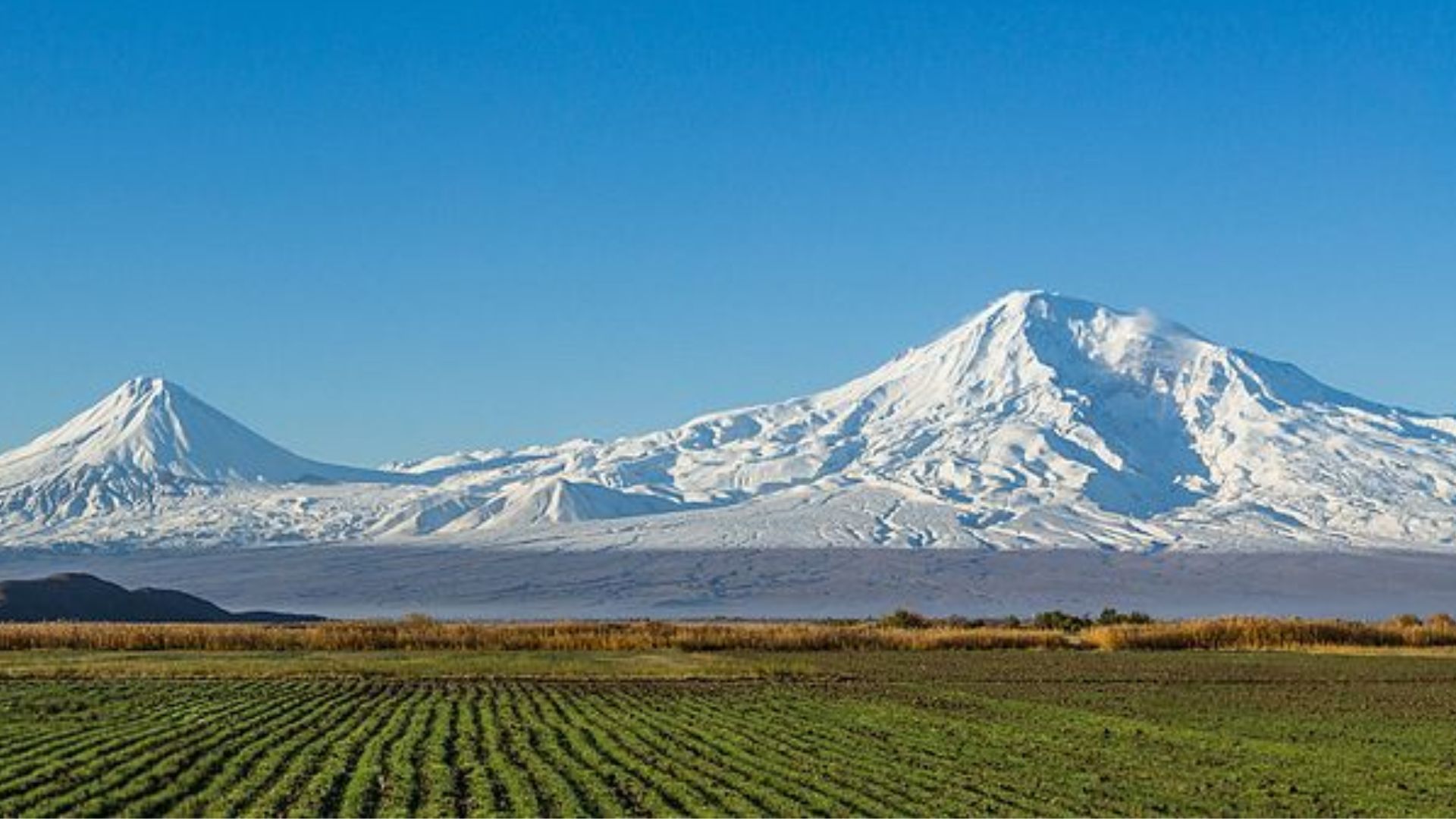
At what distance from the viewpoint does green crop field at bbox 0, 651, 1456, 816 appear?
909 inches

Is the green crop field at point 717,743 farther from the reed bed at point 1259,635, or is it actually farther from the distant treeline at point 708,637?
the reed bed at point 1259,635

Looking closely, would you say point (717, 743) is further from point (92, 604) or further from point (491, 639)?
point (92, 604)

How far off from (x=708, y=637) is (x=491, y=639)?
7.84 metres

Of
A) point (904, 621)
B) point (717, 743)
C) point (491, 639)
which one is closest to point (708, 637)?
point (491, 639)

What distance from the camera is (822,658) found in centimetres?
6284

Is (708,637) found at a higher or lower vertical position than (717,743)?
higher

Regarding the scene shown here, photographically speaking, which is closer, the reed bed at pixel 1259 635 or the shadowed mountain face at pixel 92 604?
the reed bed at pixel 1259 635

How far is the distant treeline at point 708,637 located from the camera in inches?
2798

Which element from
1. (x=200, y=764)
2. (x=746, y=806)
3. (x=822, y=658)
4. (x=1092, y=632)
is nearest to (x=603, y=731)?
(x=200, y=764)

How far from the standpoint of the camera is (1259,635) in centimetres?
7756

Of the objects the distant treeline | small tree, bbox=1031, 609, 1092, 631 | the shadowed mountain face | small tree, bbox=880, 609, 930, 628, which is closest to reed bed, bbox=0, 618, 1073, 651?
the distant treeline

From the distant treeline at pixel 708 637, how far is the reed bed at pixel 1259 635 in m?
0.06

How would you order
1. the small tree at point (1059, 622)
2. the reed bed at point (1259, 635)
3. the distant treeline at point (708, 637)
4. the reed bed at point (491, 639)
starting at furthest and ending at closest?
the small tree at point (1059, 622)
the reed bed at point (1259, 635)
the distant treeline at point (708, 637)
the reed bed at point (491, 639)

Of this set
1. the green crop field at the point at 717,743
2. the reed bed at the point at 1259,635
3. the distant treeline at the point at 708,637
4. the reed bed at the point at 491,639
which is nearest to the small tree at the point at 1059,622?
the distant treeline at the point at 708,637
